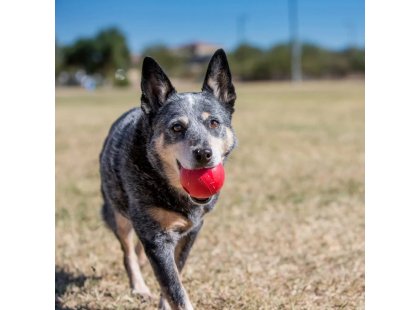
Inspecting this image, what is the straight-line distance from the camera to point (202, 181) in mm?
2947

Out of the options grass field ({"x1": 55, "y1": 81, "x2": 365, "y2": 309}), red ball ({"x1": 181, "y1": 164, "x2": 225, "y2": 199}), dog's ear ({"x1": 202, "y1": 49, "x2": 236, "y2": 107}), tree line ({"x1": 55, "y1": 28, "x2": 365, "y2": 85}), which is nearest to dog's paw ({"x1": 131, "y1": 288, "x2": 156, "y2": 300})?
grass field ({"x1": 55, "y1": 81, "x2": 365, "y2": 309})

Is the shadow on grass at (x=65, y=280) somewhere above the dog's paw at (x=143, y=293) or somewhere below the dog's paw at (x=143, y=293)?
below

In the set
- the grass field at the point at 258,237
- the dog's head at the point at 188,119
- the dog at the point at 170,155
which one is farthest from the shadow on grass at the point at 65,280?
the dog's head at the point at 188,119

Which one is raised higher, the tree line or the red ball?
the red ball

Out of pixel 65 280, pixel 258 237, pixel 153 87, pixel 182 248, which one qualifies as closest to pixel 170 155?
pixel 153 87

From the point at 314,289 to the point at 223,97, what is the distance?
1463 millimetres

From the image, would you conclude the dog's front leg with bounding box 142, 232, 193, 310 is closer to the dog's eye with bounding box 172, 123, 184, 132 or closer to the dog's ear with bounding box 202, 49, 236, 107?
the dog's eye with bounding box 172, 123, 184, 132

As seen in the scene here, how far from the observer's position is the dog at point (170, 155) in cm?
310

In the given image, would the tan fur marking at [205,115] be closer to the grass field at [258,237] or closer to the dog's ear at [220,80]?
the dog's ear at [220,80]

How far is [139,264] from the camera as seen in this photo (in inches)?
171

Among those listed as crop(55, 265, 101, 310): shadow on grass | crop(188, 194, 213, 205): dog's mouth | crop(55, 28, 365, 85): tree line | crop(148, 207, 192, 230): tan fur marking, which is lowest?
crop(55, 28, 365, 85): tree line

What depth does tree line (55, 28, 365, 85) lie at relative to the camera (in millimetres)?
14452

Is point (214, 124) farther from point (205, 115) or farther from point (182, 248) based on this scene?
point (182, 248)
